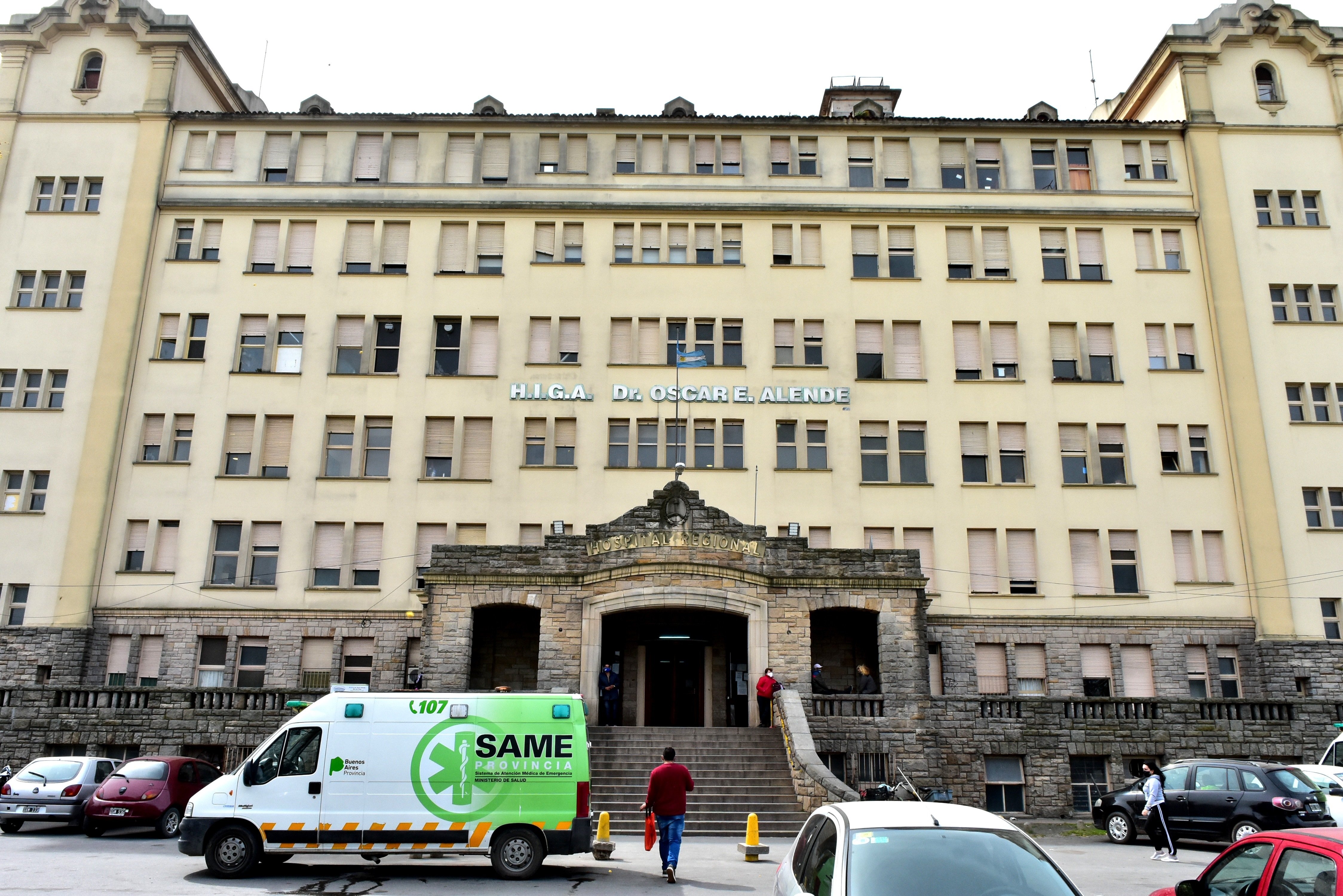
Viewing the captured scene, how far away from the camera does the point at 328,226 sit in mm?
35438

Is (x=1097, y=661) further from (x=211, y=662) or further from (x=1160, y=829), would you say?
(x=211, y=662)

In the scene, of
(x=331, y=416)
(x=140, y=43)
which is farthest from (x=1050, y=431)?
(x=140, y=43)

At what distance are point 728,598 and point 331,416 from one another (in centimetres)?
1550

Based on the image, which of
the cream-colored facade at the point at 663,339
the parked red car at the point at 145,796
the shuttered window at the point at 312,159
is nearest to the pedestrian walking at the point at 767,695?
the cream-colored facade at the point at 663,339

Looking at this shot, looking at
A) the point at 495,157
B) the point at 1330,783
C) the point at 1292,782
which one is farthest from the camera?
the point at 495,157

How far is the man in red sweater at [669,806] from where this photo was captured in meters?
14.3

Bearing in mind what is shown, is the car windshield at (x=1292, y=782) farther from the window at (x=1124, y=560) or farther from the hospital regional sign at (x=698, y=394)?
the hospital regional sign at (x=698, y=394)

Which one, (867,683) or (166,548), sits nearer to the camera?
(867,683)

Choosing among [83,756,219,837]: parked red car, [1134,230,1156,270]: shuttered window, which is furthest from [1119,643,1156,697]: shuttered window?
[83,756,219,837]: parked red car

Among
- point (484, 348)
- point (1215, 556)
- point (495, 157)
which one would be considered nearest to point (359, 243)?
point (495, 157)

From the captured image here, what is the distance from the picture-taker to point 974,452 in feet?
110

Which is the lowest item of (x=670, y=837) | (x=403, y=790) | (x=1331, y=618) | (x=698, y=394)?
(x=670, y=837)

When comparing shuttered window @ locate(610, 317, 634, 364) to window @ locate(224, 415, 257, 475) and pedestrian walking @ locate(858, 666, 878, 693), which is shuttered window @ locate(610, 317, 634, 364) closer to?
window @ locate(224, 415, 257, 475)

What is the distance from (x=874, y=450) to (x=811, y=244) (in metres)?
7.83
